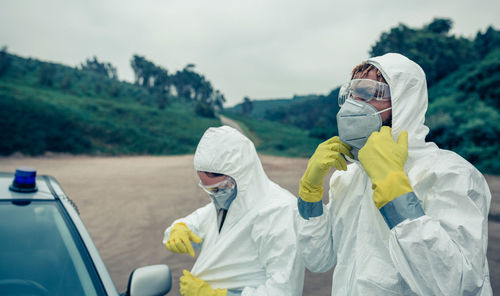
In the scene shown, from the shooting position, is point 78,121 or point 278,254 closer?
point 278,254

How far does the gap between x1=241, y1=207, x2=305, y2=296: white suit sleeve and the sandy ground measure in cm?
277

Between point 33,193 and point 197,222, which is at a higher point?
point 33,193

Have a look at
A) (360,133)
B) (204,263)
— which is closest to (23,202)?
(204,263)

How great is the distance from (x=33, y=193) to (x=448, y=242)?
7.16ft

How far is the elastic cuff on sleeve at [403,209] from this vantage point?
114 cm

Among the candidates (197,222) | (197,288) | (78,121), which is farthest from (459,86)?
(78,121)

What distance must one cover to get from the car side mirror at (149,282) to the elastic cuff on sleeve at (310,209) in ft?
2.61

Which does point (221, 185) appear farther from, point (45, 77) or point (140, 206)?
point (45, 77)

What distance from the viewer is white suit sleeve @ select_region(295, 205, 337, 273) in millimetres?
1632

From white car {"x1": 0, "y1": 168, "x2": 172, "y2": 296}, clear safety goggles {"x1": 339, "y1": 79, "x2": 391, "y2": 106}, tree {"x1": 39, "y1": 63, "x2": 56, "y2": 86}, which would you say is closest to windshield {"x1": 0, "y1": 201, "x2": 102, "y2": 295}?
white car {"x1": 0, "y1": 168, "x2": 172, "y2": 296}

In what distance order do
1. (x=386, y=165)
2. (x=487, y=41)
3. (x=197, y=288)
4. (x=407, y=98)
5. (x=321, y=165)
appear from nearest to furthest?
(x=386, y=165) → (x=407, y=98) → (x=321, y=165) → (x=197, y=288) → (x=487, y=41)

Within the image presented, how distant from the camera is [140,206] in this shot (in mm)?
9055

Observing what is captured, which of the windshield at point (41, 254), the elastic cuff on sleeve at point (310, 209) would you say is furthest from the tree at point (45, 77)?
the elastic cuff on sleeve at point (310, 209)

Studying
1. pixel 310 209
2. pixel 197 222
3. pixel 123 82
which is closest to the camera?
pixel 310 209
